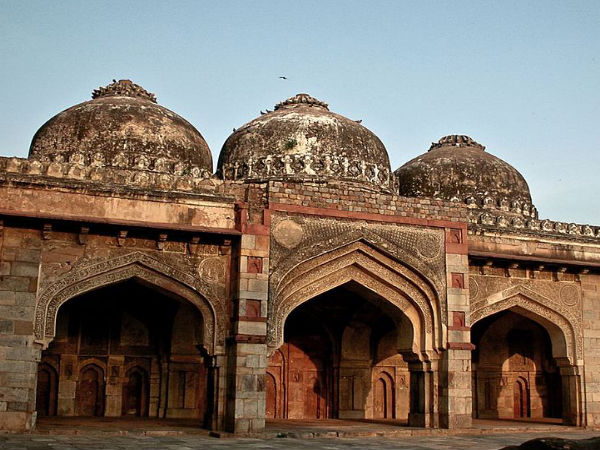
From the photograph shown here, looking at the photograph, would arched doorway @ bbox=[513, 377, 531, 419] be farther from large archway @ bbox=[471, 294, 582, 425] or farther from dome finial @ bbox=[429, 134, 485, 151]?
dome finial @ bbox=[429, 134, 485, 151]

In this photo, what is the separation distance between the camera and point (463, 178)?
17.5 meters

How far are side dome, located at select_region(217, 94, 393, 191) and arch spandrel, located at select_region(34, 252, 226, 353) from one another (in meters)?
3.85

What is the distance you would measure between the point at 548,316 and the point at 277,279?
513 cm

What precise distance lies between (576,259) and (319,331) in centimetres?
495

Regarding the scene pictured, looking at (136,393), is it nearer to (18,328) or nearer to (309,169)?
(18,328)

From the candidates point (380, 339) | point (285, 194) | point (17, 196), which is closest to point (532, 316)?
point (380, 339)

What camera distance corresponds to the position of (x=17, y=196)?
36.7 ft

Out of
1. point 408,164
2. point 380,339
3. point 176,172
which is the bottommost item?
point 380,339

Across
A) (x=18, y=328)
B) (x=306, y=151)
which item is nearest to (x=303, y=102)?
(x=306, y=151)

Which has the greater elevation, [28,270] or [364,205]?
[364,205]

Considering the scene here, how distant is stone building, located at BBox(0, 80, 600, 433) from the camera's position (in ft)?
37.3

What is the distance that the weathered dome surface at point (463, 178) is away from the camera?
683 inches

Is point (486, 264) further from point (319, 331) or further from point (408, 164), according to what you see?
point (408, 164)

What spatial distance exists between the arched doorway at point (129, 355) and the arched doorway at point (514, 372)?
234 inches
